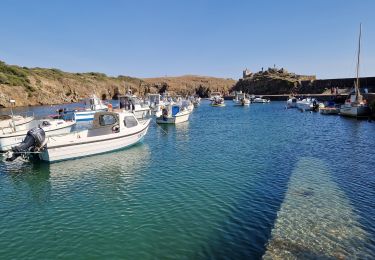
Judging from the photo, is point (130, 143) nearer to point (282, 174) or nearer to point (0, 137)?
point (0, 137)

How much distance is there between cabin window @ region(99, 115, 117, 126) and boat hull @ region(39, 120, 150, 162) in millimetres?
2282

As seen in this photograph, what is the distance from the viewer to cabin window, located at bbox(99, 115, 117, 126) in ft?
93.8

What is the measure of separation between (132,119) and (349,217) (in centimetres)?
2120

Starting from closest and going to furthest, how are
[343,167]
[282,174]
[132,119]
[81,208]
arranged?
1. [81,208]
2. [282,174]
3. [343,167]
4. [132,119]

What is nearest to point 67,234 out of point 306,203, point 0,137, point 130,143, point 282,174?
point 306,203

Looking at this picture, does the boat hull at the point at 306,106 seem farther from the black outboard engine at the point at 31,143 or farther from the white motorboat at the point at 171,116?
the black outboard engine at the point at 31,143

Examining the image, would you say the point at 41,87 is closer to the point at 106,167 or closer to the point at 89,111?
the point at 89,111

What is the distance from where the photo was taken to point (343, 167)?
20875mm

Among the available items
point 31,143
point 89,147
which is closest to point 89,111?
point 89,147

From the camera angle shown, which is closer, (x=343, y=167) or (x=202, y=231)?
(x=202, y=231)

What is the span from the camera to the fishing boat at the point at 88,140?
22609 millimetres

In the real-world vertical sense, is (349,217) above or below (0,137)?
below

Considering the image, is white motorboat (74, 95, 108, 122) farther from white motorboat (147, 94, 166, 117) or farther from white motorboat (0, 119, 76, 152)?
white motorboat (0, 119, 76, 152)

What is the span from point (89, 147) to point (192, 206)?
44.5 ft
